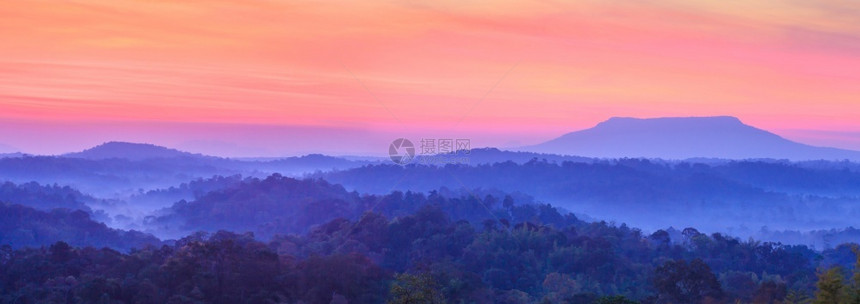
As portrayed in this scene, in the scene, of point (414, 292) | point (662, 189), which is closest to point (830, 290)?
point (414, 292)

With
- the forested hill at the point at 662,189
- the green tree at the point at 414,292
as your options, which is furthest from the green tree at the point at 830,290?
the forested hill at the point at 662,189

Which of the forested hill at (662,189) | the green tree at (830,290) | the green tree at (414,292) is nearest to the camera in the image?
the green tree at (830,290)

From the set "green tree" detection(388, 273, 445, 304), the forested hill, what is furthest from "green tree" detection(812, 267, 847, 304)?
the forested hill

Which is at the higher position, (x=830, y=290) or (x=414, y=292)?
(x=830, y=290)

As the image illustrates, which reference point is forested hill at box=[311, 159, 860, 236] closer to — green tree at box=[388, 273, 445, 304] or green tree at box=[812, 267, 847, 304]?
green tree at box=[812, 267, 847, 304]

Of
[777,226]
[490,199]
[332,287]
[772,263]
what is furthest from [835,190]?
[332,287]

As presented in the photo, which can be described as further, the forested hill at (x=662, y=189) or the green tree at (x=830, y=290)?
the forested hill at (x=662, y=189)

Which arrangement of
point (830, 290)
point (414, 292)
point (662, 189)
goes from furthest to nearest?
point (662, 189) → point (414, 292) → point (830, 290)

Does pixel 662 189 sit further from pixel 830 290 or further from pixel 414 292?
pixel 830 290

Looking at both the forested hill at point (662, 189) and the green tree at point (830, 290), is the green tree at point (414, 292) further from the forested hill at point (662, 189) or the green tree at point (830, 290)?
the forested hill at point (662, 189)

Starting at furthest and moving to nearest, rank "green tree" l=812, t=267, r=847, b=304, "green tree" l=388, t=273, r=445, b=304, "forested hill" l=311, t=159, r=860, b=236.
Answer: "forested hill" l=311, t=159, r=860, b=236 < "green tree" l=388, t=273, r=445, b=304 < "green tree" l=812, t=267, r=847, b=304

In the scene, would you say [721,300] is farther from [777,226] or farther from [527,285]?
[777,226]
